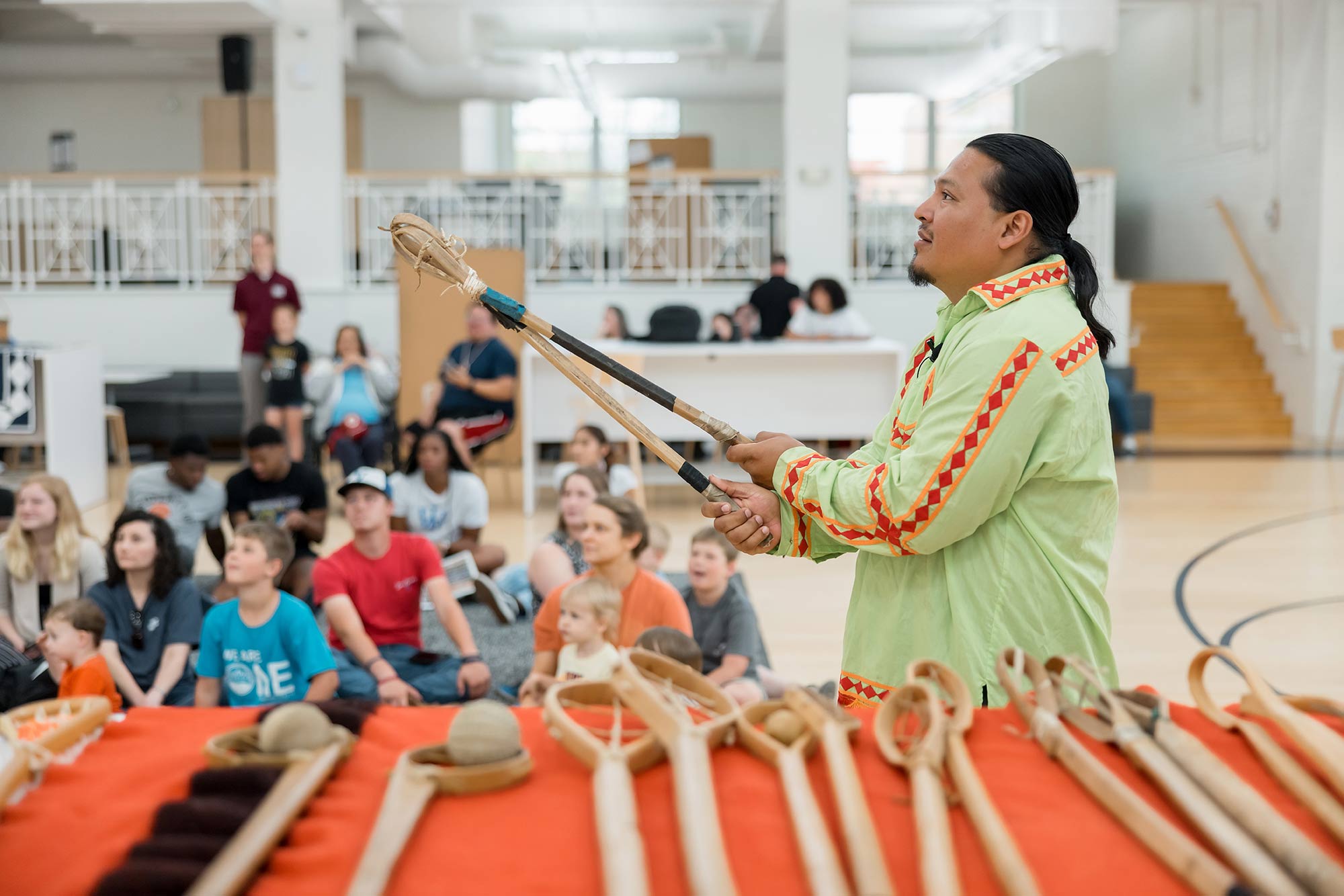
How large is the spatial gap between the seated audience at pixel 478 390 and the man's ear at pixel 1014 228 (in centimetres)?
605

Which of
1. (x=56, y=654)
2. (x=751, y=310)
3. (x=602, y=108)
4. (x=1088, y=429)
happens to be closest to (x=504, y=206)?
(x=751, y=310)

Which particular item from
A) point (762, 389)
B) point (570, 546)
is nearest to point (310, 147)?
point (762, 389)

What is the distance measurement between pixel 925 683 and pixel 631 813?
1.14 feet

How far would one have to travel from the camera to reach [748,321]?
10.0 metres

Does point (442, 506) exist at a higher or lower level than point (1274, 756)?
lower

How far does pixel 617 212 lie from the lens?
54.8 ft

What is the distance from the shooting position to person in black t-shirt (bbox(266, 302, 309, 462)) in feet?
28.7

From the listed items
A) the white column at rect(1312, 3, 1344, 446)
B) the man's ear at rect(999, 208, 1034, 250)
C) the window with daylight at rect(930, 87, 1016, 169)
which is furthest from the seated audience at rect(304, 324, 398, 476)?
the window with daylight at rect(930, 87, 1016, 169)

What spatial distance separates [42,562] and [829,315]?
5.85 m

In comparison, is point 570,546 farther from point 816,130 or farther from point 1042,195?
point 816,130

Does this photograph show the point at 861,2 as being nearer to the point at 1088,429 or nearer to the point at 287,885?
the point at 1088,429

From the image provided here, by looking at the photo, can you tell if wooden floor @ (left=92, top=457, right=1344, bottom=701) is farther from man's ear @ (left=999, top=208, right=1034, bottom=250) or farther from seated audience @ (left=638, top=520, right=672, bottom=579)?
man's ear @ (left=999, top=208, right=1034, bottom=250)

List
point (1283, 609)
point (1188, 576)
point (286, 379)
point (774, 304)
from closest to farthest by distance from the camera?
point (1283, 609) → point (1188, 576) → point (286, 379) → point (774, 304)

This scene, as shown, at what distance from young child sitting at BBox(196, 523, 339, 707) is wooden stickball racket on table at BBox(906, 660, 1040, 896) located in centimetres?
254
